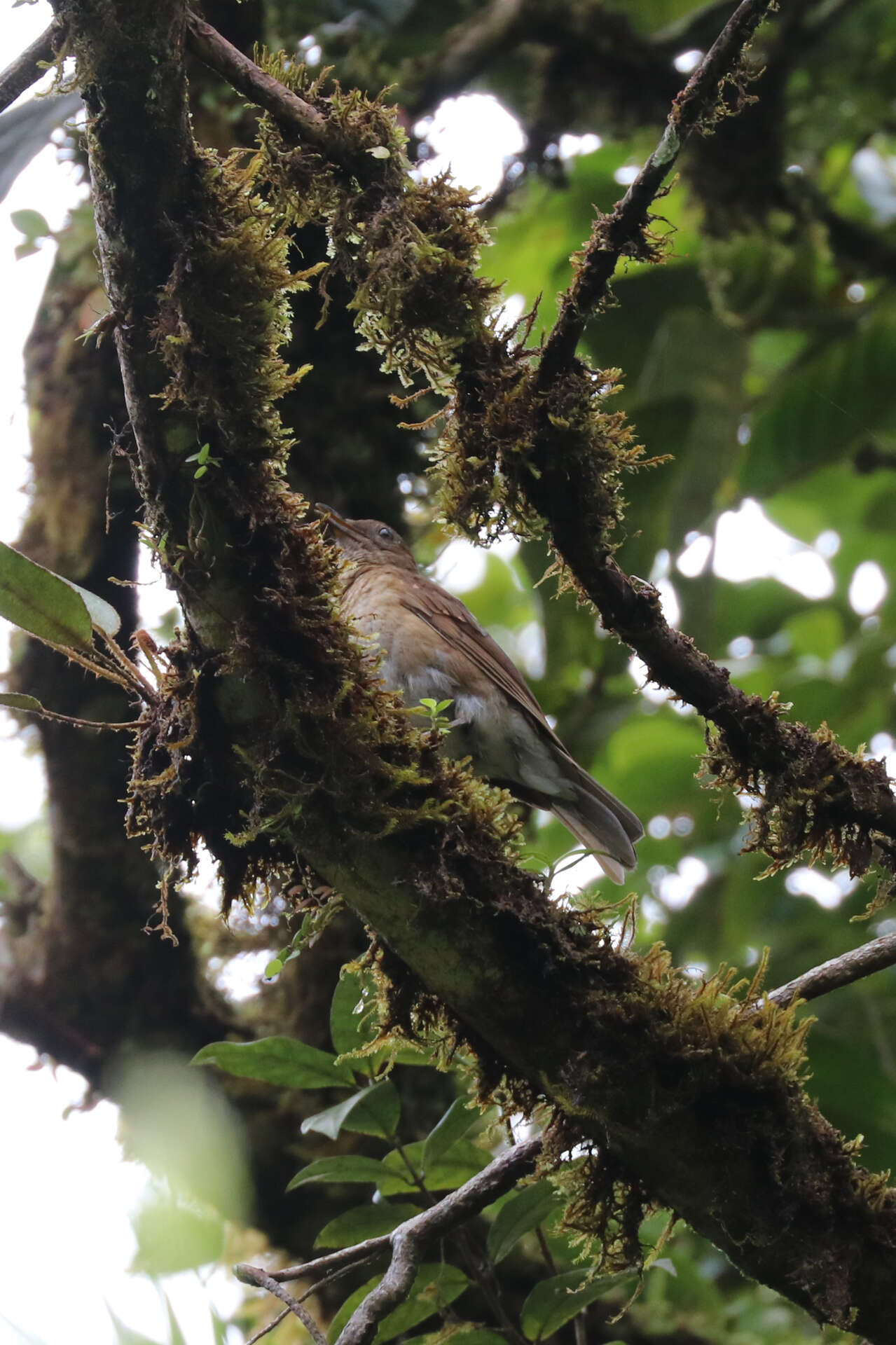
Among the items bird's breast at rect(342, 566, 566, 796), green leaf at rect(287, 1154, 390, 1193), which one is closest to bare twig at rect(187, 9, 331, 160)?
bird's breast at rect(342, 566, 566, 796)

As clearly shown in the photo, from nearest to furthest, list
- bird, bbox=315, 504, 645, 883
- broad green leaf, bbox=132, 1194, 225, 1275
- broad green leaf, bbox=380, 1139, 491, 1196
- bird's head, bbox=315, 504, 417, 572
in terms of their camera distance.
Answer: broad green leaf, bbox=380, 1139, 491, 1196 < broad green leaf, bbox=132, 1194, 225, 1275 < bird, bbox=315, 504, 645, 883 < bird's head, bbox=315, 504, 417, 572

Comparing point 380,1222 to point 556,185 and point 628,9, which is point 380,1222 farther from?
point 628,9

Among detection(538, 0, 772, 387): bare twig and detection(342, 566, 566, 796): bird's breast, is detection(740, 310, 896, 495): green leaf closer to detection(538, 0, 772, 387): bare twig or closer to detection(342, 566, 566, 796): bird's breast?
detection(342, 566, 566, 796): bird's breast

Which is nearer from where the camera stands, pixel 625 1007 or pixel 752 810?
pixel 625 1007

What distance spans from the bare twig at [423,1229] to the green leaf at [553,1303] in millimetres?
271

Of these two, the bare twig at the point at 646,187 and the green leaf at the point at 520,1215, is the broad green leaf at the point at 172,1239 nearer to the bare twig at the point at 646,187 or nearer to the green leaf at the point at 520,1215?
the green leaf at the point at 520,1215

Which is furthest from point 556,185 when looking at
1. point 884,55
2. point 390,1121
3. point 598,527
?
point 390,1121

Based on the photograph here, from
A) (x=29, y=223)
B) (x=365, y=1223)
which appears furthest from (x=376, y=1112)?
(x=29, y=223)

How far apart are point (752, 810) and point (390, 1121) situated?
887mm

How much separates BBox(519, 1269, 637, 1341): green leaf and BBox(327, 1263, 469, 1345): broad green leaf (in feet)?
0.43

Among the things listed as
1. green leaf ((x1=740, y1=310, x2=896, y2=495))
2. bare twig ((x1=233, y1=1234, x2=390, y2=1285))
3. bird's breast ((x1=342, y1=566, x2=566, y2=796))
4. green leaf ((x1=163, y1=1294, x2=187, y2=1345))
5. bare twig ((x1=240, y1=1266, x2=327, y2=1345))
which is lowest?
green leaf ((x1=163, y1=1294, x2=187, y2=1345))

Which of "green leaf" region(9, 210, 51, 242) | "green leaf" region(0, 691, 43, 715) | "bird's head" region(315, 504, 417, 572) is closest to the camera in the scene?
"green leaf" region(0, 691, 43, 715)

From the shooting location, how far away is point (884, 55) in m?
5.20

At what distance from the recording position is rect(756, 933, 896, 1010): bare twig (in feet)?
7.08
